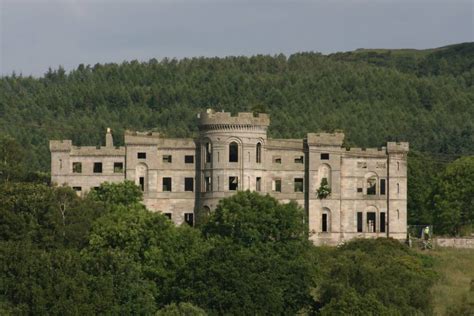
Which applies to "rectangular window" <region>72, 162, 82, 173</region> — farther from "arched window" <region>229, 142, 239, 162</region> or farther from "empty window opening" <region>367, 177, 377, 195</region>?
"empty window opening" <region>367, 177, 377, 195</region>

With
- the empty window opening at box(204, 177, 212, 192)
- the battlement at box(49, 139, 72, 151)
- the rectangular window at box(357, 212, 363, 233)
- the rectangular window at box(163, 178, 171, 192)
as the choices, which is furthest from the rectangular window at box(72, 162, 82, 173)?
the rectangular window at box(357, 212, 363, 233)

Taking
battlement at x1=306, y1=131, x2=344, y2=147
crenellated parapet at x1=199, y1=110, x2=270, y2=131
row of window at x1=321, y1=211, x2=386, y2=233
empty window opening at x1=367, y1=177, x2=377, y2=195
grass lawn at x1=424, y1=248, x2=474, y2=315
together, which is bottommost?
grass lawn at x1=424, y1=248, x2=474, y2=315

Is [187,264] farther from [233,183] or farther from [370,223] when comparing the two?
[370,223]

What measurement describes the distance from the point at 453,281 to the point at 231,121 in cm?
2128

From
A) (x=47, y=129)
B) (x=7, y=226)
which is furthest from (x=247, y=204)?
(x=47, y=129)

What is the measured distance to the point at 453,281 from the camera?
99750 mm

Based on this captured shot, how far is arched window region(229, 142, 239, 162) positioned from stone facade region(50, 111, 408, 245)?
73mm

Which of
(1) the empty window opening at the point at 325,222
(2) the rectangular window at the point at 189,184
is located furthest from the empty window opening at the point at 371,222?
(2) the rectangular window at the point at 189,184

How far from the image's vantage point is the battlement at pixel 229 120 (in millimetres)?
111062

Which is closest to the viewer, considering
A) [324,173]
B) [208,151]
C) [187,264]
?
[187,264]

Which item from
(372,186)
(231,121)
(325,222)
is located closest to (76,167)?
(231,121)

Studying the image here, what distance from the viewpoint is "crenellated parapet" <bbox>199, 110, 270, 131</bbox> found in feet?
364

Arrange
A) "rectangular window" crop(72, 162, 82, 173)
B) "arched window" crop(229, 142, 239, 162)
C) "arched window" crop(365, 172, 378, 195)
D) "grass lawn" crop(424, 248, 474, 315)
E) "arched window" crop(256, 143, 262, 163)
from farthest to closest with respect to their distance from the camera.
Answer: "arched window" crop(365, 172, 378, 195)
"rectangular window" crop(72, 162, 82, 173)
"arched window" crop(256, 143, 262, 163)
"arched window" crop(229, 142, 239, 162)
"grass lawn" crop(424, 248, 474, 315)

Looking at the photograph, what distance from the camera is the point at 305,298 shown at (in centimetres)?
9012
